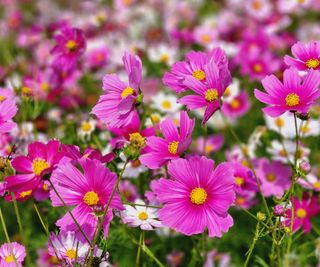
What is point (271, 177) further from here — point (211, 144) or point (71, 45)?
point (71, 45)

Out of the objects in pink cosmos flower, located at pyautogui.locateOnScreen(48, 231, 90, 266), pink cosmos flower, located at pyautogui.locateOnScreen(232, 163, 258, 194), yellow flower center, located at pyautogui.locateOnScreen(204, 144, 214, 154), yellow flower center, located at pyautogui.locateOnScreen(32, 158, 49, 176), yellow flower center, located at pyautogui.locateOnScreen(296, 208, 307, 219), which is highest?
yellow flower center, located at pyautogui.locateOnScreen(204, 144, 214, 154)

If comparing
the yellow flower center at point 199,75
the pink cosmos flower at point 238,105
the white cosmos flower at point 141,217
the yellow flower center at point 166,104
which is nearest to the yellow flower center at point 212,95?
the yellow flower center at point 199,75

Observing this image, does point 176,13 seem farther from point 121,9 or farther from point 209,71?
point 209,71

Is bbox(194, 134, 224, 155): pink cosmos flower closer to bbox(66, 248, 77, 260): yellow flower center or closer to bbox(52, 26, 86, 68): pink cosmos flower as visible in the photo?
bbox(52, 26, 86, 68): pink cosmos flower

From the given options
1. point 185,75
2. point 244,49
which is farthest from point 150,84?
point 185,75

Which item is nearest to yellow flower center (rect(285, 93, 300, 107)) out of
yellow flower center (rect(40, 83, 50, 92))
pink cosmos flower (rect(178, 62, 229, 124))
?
pink cosmos flower (rect(178, 62, 229, 124))

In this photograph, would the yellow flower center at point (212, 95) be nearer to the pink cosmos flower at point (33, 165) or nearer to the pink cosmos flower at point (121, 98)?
the pink cosmos flower at point (121, 98)
